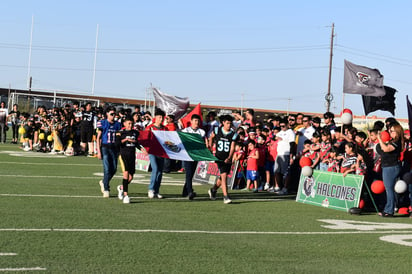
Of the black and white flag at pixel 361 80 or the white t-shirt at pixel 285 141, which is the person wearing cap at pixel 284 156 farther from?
the black and white flag at pixel 361 80

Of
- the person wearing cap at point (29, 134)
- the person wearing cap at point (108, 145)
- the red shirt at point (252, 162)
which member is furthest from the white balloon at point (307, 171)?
the person wearing cap at point (29, 134)

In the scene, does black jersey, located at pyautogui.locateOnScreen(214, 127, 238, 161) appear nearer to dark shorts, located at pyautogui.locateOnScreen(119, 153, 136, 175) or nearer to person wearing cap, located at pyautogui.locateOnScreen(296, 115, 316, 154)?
dark shorts, located at pyautogui.locateOnScreen(119, 153, 136, 175)

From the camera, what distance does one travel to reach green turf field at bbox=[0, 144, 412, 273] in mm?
7078

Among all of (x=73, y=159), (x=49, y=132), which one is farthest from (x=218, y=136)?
(x=49, y=132)

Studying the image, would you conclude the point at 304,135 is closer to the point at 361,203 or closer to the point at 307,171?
the point at 307,171

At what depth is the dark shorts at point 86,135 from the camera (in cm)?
2538

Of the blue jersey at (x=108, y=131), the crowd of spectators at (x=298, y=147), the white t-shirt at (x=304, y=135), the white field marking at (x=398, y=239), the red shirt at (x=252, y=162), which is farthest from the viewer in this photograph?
the white t-shirt at (x=304, y=135)

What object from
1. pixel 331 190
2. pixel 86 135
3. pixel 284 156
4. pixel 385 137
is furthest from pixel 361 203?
pixel 86 135

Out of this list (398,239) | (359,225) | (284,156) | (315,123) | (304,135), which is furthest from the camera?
(315,123)

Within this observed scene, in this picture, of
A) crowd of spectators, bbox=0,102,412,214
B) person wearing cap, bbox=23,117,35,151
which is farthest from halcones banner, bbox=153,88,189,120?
person wearing cap, bbox=23,117,35,151

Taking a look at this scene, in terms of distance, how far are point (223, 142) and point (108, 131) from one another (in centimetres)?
242

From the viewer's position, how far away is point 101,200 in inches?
492

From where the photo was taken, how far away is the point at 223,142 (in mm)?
13336

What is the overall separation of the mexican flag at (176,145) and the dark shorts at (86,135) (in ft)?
37.7
